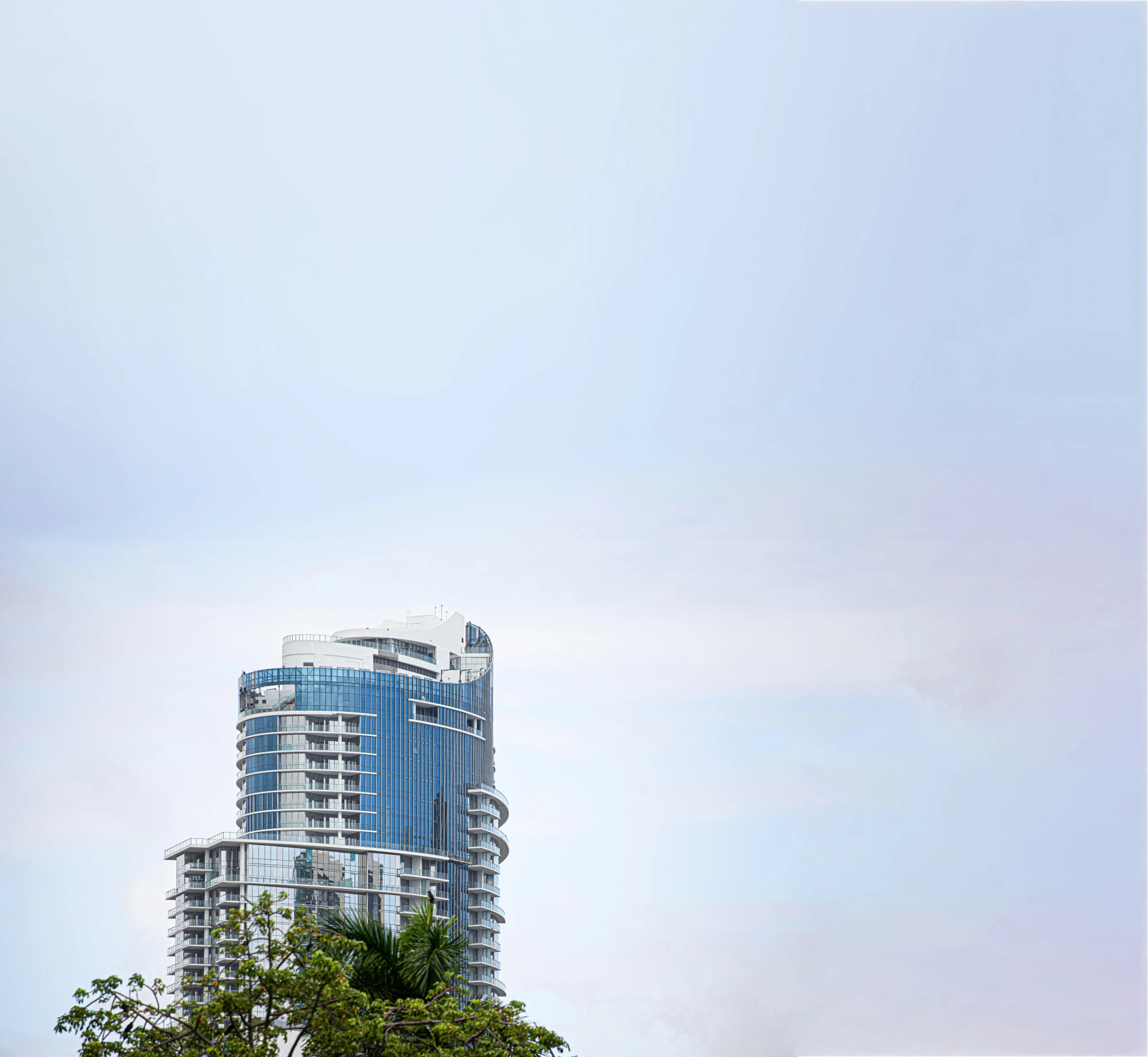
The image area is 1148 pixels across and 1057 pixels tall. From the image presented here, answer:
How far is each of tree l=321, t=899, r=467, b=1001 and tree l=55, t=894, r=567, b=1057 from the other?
0.80 feet

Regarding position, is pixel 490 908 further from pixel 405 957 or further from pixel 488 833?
pixel 405 957

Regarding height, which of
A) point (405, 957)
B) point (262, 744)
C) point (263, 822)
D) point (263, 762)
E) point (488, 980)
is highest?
point (262, 744)

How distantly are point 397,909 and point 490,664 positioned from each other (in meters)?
23.3

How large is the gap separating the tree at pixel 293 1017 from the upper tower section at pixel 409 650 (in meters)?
95.1

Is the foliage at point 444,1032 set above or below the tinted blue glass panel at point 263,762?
below

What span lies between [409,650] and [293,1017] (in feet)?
339

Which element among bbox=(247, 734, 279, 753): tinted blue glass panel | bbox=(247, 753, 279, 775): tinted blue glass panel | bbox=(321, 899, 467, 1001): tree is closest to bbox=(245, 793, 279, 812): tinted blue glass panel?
bbox=(247, 753, 279, 775): tinted blue glass panel

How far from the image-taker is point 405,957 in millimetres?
24594

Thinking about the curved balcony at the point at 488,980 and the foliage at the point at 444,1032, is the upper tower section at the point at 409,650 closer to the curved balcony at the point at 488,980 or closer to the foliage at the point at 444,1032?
the curved balcony at the point at 488,980

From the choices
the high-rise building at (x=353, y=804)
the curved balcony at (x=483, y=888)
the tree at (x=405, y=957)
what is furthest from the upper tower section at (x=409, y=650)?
the tree at (x=405, y=957)

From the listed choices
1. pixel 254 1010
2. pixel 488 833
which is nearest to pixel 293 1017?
pixel 254 1010

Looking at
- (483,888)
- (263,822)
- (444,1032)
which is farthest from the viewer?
(483,888)

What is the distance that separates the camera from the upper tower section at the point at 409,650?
119938mm

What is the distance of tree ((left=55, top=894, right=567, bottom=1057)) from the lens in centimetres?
2311
